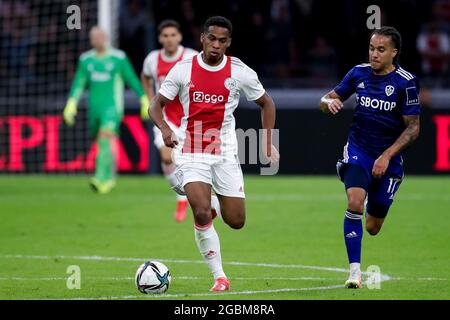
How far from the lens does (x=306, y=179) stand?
854 inches

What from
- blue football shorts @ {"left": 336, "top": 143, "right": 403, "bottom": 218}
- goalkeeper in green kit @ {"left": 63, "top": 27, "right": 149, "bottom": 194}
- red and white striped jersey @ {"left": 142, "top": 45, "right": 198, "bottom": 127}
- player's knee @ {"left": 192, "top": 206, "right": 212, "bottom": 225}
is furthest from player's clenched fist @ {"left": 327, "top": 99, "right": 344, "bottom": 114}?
goalkeeper in green kit @ {"left": 63, "top": 27, "right": 149, "bottom": 194}

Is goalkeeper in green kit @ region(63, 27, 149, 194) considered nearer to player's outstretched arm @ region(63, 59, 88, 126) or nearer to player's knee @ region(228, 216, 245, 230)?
player's outstretched arm @ region(63, 59, 88, 126)

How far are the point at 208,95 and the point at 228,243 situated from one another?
3764mm

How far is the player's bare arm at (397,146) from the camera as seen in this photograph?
31.7 feet

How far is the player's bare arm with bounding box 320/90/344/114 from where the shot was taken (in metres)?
9.71

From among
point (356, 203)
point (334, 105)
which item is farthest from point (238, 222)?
point (334, 105)

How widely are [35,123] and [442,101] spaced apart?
7.36 meters

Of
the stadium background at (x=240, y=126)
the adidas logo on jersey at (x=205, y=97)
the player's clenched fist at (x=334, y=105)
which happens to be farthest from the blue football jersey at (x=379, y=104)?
the stadium background at (x=240, y=126)

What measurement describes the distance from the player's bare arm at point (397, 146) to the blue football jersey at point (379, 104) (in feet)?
0.31

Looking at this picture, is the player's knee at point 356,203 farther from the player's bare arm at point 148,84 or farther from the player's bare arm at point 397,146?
the player's bare arm at point 148,84

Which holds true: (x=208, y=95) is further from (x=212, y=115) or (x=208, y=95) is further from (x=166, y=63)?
(x=166, y=63)

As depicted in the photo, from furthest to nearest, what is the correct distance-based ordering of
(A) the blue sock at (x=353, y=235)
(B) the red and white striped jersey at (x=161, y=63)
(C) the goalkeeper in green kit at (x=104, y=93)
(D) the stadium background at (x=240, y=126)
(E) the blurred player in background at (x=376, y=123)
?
(C) the goalkeeper in green kit at (x=104, y=93)
(D) the stadium background at (x=240, y=126)
(B) the red and white striped jersey at (x=161, y=63)
(E) the blurred player in background at (x=376, y=123)
(A) the blue sock at (x=353, y=235)

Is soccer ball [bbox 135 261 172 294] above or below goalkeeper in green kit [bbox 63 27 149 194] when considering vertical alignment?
below
